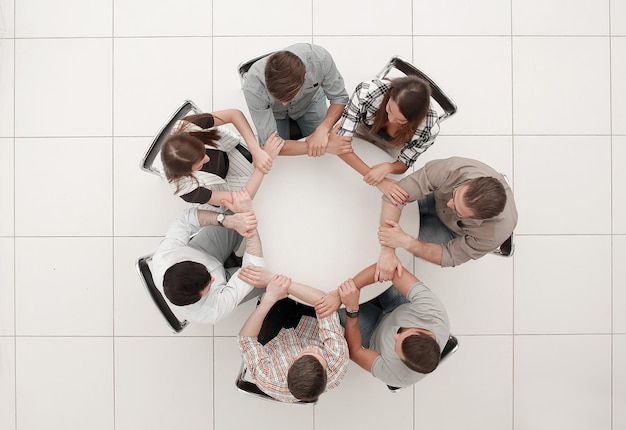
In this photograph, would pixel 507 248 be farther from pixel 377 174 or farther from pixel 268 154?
pixel 268 154

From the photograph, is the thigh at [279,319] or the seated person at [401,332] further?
the thigh at [279,319]

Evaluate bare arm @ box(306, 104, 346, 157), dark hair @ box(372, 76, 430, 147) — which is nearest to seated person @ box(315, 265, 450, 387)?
bare arm @ box(306, 104, 346, 157)

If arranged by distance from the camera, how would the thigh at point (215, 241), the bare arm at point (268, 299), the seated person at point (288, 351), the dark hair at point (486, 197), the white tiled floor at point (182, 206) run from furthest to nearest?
the white tiled floor at point (182, 206) < the thigh at point (215, 241) < the bare arm at point (268, 299) < the seated person at point (288, 351) < the dark hair at point (486, 197)

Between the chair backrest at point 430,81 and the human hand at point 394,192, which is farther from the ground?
the chair backrest at point 430,81

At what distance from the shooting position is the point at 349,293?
5.93ft

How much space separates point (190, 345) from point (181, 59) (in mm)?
1672

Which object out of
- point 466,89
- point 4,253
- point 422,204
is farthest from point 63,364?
point 466,89

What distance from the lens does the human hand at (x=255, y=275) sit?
5.96 feet

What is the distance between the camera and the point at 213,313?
183 cm

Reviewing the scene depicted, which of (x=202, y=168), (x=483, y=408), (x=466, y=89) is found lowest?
(x=483, y=408)

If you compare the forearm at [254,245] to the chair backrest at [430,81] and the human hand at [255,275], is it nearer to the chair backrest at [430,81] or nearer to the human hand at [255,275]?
the human hand at [255,275]

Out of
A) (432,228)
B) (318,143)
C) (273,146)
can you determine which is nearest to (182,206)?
(273,146)

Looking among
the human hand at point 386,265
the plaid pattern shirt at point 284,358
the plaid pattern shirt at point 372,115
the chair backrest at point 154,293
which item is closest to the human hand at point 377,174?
the plaid pattern shirt at point 372,115

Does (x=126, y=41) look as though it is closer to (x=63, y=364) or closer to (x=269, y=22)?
(x=269, y=22)
